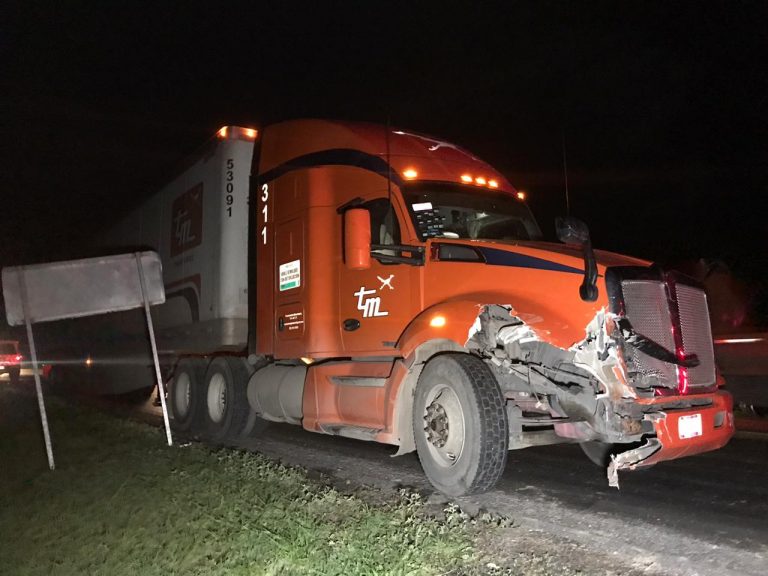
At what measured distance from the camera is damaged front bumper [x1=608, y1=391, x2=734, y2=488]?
14.8 feet

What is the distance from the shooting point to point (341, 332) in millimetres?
6832

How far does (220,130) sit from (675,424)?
6813 mm

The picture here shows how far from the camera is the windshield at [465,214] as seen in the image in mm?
6228

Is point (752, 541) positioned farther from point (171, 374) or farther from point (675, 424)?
point (171, 374)

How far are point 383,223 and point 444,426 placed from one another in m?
2.26

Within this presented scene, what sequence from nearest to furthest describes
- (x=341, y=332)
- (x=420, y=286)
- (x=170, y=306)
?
(x=420, y=286)
(x=341, y=332)
(x=170, y=306)

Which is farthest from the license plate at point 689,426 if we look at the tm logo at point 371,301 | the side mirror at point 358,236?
the side mirror at point 358,236

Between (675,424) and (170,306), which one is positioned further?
(170,306)

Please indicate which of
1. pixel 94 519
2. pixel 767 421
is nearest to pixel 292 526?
pixel 94 519

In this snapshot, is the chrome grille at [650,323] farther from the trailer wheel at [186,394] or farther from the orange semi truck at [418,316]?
the trailer wheel at [186,394]

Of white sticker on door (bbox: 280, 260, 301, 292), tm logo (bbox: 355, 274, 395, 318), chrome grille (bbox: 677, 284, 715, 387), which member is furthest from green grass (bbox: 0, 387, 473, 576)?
chrome grille (bbox: 677, 284, 715, 387)

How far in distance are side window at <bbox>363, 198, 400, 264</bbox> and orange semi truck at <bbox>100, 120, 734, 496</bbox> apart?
2cm

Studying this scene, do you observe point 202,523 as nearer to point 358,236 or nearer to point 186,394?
point 358,236

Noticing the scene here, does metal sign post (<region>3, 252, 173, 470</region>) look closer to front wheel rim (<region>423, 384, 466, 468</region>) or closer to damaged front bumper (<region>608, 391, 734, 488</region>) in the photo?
front wheel rim (<region>423, 384, 466, 468</region>)
